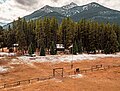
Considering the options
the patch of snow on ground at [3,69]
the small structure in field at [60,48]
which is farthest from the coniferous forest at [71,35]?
the patch of snow on ground at [3,69]

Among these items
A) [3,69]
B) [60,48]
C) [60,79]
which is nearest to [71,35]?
[60,48]

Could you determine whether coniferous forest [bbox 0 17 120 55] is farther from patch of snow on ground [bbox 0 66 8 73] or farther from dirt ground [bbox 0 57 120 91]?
patch of snow on ground [bbox 0 66 8 73]

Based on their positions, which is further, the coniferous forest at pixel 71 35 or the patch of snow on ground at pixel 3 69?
the coniferous forest at pixel 71 35

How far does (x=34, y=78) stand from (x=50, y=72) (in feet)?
29.0

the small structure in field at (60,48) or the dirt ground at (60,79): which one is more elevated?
the small structure in field at (60,48)

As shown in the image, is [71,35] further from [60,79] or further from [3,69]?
[60,79]

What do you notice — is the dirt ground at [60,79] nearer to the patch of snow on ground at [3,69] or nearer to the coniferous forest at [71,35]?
the patch of snow on ground at [3,69]

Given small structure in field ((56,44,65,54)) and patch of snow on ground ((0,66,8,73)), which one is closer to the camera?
patch of snow on ground ((0,66,8,73))

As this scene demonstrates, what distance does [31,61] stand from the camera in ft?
266

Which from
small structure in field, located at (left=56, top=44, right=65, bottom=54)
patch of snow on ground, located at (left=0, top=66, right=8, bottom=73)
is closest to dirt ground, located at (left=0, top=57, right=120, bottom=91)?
patch of snow on ground, located at (left=0, top=66, right=8, bottom=73)

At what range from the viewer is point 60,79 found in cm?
5719

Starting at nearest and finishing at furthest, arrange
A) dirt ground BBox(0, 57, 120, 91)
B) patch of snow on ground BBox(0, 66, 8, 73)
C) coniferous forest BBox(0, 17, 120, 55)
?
dirt ground BBox(0, 57, 120, 91)
patch of snow on ground BBox(0, 66, 8, 73)
coniferous forest BBox(0, 17, 120, 55)

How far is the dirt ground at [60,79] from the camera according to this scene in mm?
50062

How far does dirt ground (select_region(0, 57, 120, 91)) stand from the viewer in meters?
50.1
